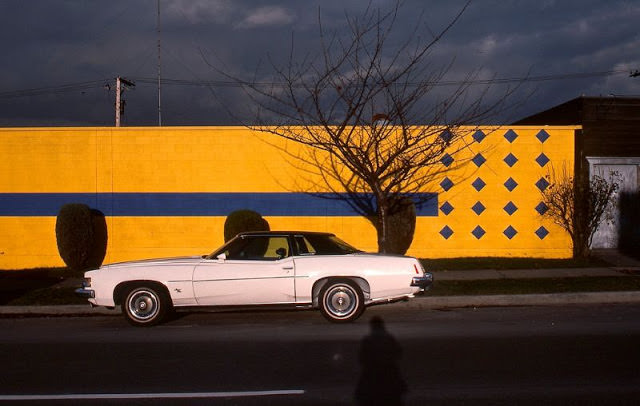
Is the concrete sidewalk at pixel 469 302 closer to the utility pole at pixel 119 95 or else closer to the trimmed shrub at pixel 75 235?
the trimmed shrub at pixel 75 235

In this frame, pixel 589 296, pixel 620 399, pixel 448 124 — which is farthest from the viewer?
pixel 448 124

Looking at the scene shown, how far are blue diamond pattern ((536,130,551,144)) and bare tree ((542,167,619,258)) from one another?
87 cm

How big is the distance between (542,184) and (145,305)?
11.4 meters

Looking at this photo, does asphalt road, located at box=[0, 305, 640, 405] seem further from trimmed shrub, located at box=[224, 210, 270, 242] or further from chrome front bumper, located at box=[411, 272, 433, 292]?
trimmed shrub, located at box=[224, 210, 270, 242]

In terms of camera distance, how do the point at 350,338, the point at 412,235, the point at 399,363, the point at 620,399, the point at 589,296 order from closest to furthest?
the point at 620,399, the point at 399,363, the point at 350,338, the point at 589,296, the point at 412,235

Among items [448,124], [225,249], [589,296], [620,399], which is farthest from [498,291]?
[620,399]

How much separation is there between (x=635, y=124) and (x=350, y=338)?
13063 mm

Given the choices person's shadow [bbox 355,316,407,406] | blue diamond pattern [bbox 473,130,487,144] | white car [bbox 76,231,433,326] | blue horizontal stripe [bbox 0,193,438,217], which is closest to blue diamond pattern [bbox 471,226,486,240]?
blue horizontal stripe [bbox 0,193,438,217]

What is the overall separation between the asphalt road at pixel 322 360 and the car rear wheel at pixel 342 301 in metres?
0.24

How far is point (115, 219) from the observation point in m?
17.4

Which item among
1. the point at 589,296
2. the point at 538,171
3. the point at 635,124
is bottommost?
the point at 589,296

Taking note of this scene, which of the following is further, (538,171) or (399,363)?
(538,171)

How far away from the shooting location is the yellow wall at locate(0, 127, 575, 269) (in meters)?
17.4

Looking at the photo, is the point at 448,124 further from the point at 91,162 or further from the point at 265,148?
the point at 91,162
